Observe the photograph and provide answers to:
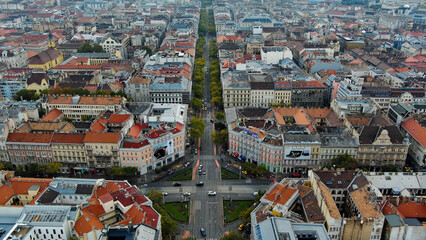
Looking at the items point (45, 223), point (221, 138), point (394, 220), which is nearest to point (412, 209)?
point (394, 220)

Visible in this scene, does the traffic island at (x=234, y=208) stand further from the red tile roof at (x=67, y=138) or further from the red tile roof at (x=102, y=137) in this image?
the red tile roof at (x=67, y=138)

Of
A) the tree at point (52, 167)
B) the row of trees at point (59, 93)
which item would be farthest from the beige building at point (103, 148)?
the row of trees at point (59, 93)

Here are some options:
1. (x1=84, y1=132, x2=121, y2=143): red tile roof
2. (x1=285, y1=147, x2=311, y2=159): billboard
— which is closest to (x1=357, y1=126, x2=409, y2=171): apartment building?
(x1=285, y1=147, x2=311, y2=159): billboard

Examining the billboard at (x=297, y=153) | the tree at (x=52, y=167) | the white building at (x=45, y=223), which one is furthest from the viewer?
the billboard at (x=297, y=153)

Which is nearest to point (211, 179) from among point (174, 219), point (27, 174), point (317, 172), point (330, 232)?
point (174, 219)

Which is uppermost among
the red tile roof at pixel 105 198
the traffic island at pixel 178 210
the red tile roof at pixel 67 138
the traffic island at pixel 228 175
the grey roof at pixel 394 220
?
the red tile roof at pixel 67 138
